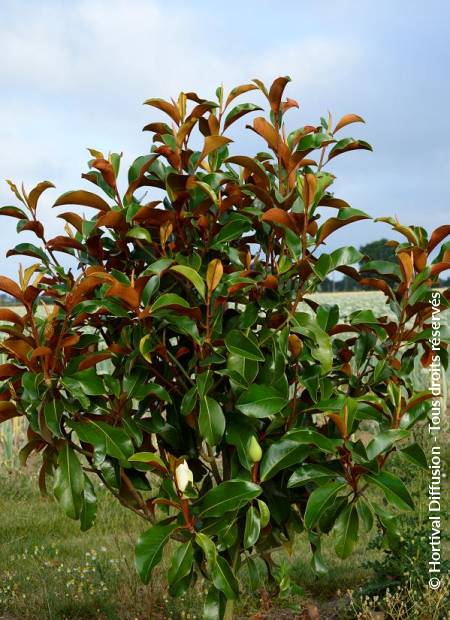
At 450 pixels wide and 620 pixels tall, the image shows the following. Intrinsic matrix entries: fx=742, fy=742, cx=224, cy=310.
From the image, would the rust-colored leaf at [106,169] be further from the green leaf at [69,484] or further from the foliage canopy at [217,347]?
the green leaf at [69,484]

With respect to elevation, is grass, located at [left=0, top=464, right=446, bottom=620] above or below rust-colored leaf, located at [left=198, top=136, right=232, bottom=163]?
below

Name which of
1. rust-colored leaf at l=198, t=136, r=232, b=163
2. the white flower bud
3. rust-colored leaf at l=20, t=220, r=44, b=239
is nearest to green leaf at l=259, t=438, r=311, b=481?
the white flower bud

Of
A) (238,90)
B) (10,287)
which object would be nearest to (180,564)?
(10,287)

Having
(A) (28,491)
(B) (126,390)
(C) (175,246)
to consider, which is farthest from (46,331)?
(A) (28,491)

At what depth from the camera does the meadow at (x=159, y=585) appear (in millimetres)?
3453

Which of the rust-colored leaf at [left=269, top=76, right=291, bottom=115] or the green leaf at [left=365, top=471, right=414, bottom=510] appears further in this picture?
the rust-colored leaf at [left=269, top=76, right=291, bottom=115]

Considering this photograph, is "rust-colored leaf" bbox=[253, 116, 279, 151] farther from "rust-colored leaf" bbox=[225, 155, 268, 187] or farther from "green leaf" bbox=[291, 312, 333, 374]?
"green leaf" bbox=[291, 312, 333, 374]

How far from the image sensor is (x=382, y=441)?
248 centimetres

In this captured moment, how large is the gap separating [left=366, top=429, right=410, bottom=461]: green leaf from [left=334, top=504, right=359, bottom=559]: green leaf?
0.24 meters

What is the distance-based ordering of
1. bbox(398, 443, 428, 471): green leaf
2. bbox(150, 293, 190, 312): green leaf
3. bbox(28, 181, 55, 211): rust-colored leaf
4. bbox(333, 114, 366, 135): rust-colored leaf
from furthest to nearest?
1. bbox(333, 114, 366, 135): rust-colored leaf
2. bbox(28, 181, 55, 211): rust-colored leaf
3. bbox(398, 443, 428, 471): green leaf
4. bbox(150, 293, 190, 312): green leaf

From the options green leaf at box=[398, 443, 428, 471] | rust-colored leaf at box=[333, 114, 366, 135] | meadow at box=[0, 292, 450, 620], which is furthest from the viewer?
meadow at box=[0, 292, 450, 620]

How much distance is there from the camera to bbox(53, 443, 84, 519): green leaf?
8.13 ft

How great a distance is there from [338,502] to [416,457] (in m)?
0.32

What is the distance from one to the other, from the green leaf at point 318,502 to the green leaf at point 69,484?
763 mm
